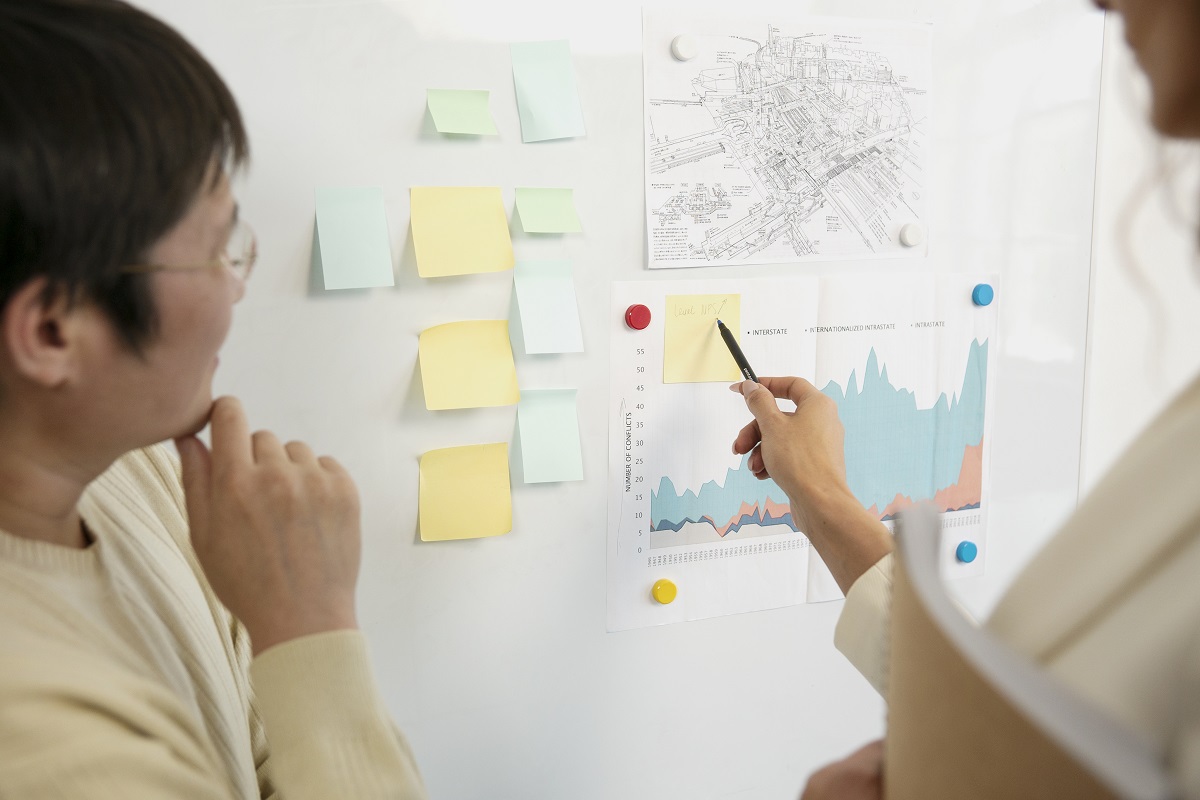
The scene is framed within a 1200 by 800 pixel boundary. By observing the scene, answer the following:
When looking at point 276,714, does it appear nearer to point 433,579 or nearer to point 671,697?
point 433,579

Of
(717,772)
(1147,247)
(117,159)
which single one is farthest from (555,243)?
(1147,247)

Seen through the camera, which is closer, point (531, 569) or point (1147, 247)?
point (531, 569)

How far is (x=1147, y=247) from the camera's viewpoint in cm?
133

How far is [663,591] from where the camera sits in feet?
3.47

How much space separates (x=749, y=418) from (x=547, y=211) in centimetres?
35

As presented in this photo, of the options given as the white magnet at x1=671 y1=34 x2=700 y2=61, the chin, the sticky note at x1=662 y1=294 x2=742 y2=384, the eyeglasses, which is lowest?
the chin

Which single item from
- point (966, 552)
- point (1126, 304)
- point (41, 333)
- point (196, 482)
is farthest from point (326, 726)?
point (1126, 304)

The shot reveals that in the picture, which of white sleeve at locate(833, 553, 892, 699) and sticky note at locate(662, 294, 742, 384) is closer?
white sleeve at locate(833, 553, 892, 699)

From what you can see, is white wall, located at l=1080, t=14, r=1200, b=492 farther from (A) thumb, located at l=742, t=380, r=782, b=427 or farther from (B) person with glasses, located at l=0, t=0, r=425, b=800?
(B) person with glasses, located at l=0, t=0, r=425, b=800

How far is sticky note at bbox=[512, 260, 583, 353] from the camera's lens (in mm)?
950

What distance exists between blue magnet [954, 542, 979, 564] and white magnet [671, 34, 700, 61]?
74cm

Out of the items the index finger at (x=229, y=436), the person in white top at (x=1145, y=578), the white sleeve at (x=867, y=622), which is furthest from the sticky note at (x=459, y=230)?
the person in white top at (x=1145, y=578)

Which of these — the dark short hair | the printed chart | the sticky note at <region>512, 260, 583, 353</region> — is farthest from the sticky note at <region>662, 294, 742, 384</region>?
the dark short hair

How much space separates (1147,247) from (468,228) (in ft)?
3.39
